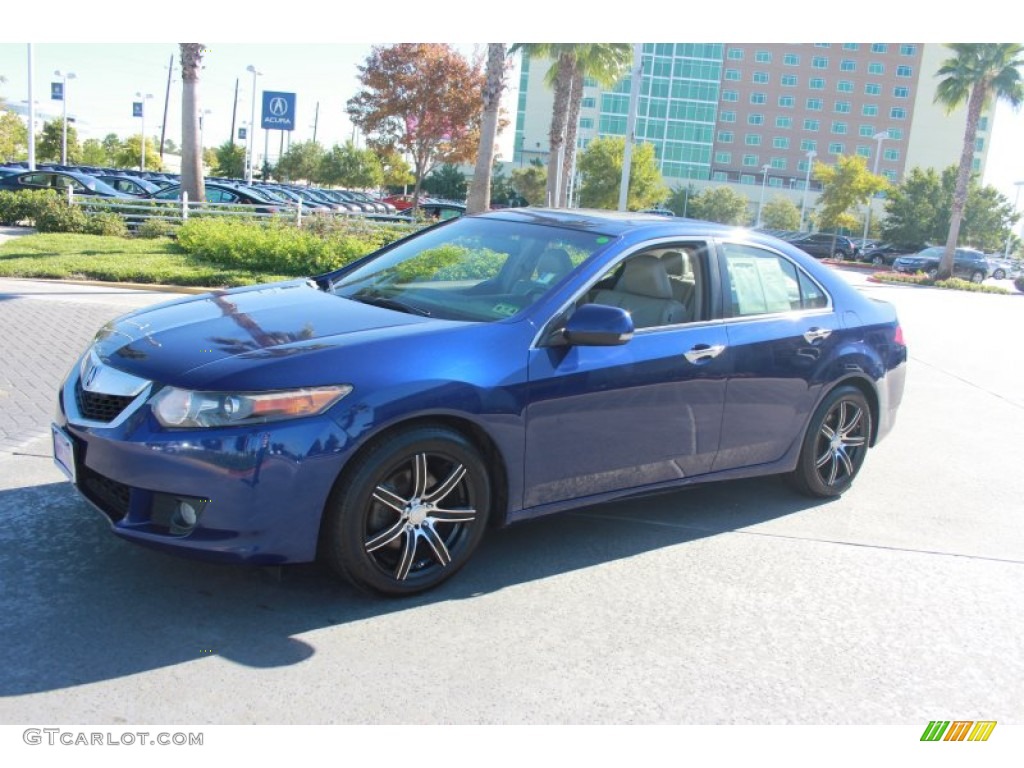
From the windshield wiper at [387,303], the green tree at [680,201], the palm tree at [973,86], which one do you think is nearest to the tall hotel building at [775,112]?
the green tree at [680,201]

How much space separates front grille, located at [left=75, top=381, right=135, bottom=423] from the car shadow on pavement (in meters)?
0.70

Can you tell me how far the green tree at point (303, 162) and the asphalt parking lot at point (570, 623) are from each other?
6188 cm

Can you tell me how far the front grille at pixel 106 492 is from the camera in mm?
3672

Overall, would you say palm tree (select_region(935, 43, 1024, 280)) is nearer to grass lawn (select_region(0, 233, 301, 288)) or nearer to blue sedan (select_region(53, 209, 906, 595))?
grass lawn (select_region(0, 233, 301, 288))

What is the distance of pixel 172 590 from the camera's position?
12.8 feet

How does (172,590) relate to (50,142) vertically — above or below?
below

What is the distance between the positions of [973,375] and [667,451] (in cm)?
821

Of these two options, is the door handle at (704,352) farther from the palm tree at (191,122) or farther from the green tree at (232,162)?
the green tree at (232,162)

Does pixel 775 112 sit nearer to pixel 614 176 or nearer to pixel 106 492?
pixel 614 176

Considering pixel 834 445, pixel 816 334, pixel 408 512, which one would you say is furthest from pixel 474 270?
pixel 834 445

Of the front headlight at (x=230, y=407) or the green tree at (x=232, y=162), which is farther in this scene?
the green tree at (x=232, y=162)

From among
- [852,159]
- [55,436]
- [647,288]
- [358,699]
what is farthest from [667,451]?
[852,159]

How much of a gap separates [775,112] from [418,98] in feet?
253
